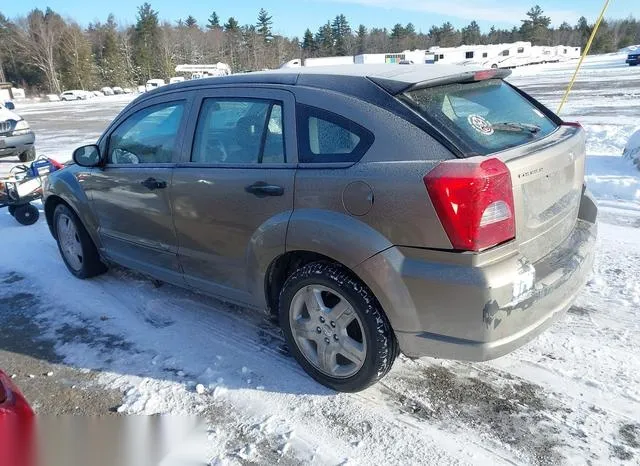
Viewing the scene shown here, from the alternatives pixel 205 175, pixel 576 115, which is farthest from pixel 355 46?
pixel 205 175

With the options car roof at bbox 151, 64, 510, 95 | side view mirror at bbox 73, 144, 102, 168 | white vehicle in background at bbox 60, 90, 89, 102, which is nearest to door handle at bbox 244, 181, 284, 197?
car roof at bbox 151, 64, 510, 95

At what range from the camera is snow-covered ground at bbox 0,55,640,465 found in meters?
2.58

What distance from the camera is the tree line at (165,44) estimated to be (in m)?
75.2

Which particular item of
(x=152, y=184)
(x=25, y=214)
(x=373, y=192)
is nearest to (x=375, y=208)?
(x=373, y=192)

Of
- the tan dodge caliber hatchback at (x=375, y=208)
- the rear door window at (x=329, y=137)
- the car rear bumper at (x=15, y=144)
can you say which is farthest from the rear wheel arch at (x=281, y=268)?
the car rear bumper at (x=15, y=144)

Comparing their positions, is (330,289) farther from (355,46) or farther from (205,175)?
(355,46)

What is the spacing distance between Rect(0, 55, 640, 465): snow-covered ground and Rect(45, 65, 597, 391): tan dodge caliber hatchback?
319 millimetres

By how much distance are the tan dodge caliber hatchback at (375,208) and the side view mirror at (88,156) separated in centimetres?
75

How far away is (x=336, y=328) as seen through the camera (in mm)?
2959

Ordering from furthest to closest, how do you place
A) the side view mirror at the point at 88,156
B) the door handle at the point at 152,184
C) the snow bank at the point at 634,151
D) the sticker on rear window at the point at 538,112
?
the snow bank at the point at 634,151 → the side view mirror at the point at 88,156 → the door handle at the point at 152,184 → the sticker on rear window at the point at 538,112

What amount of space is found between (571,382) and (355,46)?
113767 mm

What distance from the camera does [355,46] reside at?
109250mm

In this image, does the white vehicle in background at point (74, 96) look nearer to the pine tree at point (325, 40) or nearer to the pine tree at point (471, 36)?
the pine tree at point (325, 40)

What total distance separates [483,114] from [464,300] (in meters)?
1.11
